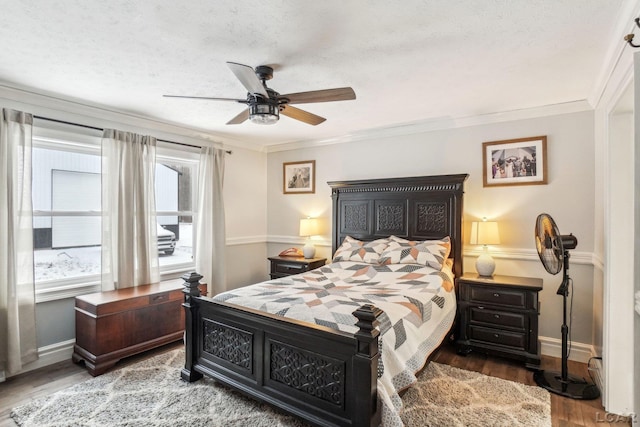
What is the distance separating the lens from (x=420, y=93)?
Result: 3.07m

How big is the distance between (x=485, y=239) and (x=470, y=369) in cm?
124

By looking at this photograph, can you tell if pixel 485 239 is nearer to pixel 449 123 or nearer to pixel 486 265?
pixel 486 265

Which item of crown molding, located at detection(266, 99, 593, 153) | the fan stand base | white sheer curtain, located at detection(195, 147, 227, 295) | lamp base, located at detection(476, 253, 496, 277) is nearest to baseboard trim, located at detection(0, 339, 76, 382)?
white sheer curtain, located at detection(195, 147, 227, 295)

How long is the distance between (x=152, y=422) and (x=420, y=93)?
10.7ft

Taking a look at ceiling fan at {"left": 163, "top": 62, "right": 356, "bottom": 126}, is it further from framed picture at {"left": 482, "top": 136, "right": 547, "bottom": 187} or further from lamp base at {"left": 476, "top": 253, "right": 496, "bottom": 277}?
lamp base at {"left": 476, "top": 253, "right": 496, "bottom": 277}

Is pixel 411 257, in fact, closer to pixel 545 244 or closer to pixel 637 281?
pixel 545 244

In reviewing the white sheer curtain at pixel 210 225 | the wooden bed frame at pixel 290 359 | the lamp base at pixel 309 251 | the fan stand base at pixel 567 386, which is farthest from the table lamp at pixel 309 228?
the fan stand base at pixel 567 386

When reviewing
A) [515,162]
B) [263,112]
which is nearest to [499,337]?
[515,162]

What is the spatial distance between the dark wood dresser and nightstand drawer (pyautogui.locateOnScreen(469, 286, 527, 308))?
2.99 m

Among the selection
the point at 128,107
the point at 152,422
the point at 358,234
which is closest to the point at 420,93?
the point at 358,234

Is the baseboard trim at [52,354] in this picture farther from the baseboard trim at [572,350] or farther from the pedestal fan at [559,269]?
the baseboard trim at [572,350]

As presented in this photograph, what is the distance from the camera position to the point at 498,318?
10.4 ft

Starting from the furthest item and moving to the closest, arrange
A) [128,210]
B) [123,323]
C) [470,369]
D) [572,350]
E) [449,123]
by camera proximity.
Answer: [449,123], [128,210], [572,350], [123,323], [470,369]

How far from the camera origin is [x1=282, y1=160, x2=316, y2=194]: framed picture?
4992mm
